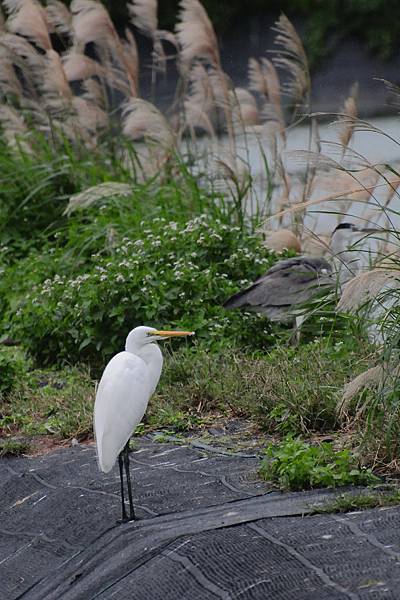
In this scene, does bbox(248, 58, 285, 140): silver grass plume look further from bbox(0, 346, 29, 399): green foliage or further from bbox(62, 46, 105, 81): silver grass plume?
bbox(0, 346, 29, 399): green foliage

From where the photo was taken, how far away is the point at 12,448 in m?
4.15

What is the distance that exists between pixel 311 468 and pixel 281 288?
208 cm

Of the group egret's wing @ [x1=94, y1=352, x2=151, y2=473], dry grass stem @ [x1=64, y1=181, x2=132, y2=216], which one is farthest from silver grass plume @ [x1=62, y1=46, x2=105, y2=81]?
egret's wing @ [x1=94, y1=352, x2=151, y2=473]

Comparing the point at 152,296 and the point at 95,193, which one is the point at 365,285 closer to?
the point at 152,296

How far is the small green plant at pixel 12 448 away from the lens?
13.6ft

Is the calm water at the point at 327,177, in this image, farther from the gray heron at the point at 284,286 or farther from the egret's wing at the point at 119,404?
the egret's wing at the point at 119,404

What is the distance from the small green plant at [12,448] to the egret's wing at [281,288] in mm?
1519

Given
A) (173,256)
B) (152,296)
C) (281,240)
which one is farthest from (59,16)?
(152,296)

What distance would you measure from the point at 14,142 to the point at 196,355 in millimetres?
3294

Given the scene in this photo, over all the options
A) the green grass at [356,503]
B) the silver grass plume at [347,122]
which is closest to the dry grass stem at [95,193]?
the silver grass plume at [347,122]

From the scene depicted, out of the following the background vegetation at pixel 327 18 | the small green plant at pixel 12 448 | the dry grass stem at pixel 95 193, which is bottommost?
the background vegetation at pixel 327 18

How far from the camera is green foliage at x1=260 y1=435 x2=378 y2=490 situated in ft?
10.5

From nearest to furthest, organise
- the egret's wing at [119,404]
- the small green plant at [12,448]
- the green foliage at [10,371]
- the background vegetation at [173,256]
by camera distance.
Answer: the egret's wing at [119,404] → the background vegetation at [173,256] → the small green plant at [12,448] → the green foliage at [10,371]

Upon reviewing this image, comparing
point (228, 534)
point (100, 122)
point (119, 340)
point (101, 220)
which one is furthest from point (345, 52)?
point (228, 534)
